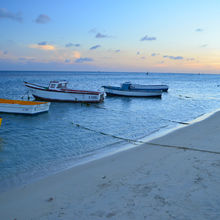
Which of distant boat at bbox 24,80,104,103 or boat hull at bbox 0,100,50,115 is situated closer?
boat hull at bbox 0,100,50,115

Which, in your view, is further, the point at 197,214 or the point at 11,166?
the point at 11,166

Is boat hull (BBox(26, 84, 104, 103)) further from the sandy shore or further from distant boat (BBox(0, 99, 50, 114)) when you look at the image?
the sandy shore

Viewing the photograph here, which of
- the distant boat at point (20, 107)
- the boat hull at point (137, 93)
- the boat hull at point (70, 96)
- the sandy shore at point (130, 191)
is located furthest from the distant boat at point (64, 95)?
the sandy shore at point (130, 191)

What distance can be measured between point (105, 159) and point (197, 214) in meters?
5.39

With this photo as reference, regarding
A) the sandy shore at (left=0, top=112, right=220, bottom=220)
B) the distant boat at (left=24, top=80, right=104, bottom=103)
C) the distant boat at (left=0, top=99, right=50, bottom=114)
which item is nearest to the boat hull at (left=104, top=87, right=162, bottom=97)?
the distant boat at (left=24, top=80, right=104, bottom=103)

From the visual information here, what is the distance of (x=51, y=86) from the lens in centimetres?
2981

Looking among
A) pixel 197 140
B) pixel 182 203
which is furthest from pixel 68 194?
pixel 197 140

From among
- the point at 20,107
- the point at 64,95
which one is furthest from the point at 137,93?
the point at 20,107

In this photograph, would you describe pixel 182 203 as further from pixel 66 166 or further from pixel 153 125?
pixel 153 125

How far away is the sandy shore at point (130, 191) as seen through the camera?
493 centimetres

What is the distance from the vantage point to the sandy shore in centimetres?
493

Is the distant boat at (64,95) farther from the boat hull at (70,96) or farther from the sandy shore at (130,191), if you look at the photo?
the sandy shore at (130,191)

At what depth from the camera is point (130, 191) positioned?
19.3ft

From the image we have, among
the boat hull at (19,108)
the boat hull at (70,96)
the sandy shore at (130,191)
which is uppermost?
the boat hull at (70,96)
